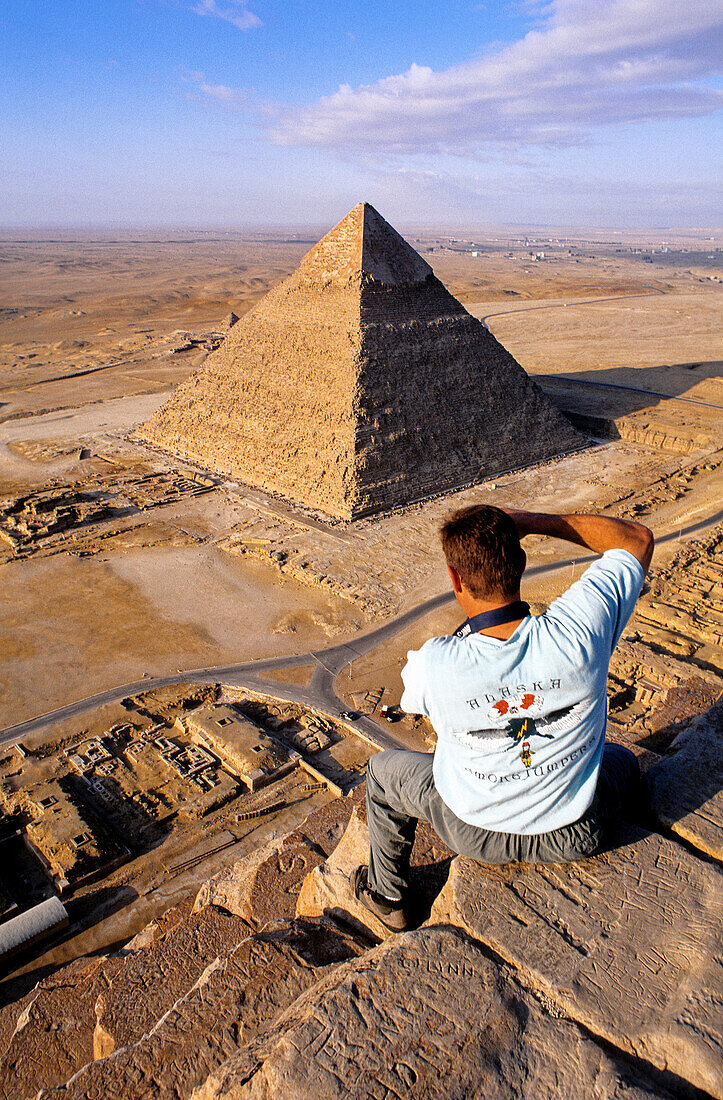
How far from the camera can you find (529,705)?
2.84 meters

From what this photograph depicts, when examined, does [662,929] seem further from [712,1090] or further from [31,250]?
[31,250]

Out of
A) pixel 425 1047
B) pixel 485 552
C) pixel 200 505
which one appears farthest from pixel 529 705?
pixel 200 505

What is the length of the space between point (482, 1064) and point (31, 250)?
185 meters

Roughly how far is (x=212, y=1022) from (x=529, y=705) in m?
1.80

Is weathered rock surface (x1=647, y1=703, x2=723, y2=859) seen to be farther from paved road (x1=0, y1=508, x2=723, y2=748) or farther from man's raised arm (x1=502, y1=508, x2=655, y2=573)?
paved road (x1=0, y1=508, x2=723, y2=748)

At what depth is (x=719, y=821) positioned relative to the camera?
11.2ft

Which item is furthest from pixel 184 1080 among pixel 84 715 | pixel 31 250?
pixel 31 250

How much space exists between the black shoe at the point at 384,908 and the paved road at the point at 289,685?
8.20 meters

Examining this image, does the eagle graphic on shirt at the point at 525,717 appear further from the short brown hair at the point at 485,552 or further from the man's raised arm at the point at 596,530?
the man's raised arm at the point at 596,530

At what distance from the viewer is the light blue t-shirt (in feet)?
9.16

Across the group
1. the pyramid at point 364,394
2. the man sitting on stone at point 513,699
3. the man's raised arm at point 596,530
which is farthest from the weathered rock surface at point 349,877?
the pyramid at point 364,394

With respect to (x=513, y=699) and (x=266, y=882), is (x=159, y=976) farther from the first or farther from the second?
(x=513, y=699)

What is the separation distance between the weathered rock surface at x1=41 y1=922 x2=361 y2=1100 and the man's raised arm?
2.19m

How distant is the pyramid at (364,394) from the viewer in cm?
2181
